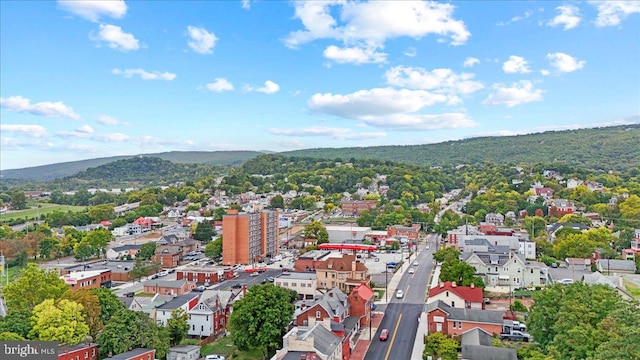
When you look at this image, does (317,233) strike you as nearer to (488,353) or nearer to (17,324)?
(488,353)

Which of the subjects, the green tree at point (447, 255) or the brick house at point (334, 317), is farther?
the green tree at point (447, 255)

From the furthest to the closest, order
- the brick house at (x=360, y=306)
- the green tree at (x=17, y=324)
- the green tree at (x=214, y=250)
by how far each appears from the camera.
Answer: the green tree at (x=214, y=250) < the brick house at (x=360, y=306) < the green tree at (x=17, y=324)

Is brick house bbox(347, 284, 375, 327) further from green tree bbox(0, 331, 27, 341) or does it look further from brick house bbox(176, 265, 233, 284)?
green tree bbox(0, 331, 27, 341)

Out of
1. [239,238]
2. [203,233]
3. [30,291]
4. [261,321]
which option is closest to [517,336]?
[261,321]

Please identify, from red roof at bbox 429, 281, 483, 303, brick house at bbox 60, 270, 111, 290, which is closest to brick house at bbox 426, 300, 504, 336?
red roof at bbox 429, 281, 483, 303

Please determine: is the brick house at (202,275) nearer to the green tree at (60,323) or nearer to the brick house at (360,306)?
the brick house at (360,306)

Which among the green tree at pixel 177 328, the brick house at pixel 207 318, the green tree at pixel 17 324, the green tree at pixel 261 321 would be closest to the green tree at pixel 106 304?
the green tree at pixel 177 328
